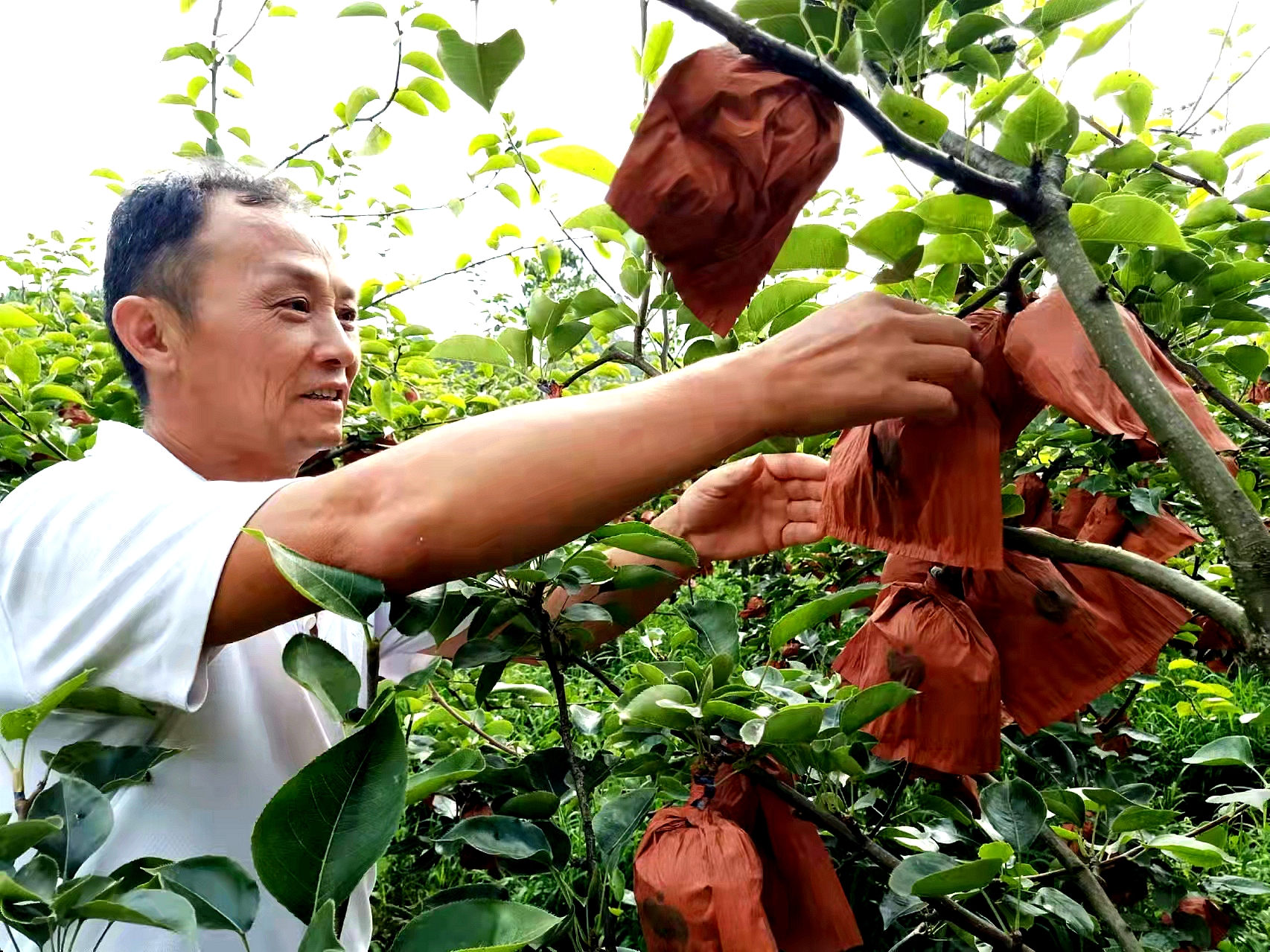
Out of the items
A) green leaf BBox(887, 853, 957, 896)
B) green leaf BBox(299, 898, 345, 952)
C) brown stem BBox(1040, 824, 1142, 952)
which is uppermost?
green leaf BBox(299, 898, 345, 952)

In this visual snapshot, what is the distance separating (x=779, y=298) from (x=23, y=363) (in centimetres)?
138

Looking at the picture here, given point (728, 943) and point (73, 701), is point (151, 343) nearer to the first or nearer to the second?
point (73, 701)

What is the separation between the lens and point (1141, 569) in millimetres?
665

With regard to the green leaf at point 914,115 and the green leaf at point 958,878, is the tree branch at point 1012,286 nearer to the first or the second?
the green leaf at point 914,115

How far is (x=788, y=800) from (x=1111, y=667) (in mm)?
296

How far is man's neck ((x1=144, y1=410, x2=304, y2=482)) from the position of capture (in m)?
1.07

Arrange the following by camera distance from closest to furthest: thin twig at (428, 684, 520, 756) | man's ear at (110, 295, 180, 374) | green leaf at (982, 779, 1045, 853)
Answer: green leaf at (982, 779, 1045, 853) → man's ear at (110, 295, 180, 374) → thin twig at (428, 684, 520, 756)

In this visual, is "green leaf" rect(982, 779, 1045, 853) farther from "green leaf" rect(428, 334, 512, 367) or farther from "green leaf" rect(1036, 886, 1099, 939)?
"green leaf" rect(428, 334, 512, 367)

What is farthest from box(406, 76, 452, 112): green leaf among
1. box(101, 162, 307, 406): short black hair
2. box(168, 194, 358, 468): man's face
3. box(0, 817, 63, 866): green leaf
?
box(0, 817, 63, 866): green leaf

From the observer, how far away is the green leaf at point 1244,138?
1.09 meters

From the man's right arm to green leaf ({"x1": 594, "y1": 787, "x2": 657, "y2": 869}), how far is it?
332mm

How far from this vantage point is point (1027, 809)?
2.86 feet

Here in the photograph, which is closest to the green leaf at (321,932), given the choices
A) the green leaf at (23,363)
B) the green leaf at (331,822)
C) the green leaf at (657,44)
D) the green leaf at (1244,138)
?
the green leaf at (331,822)

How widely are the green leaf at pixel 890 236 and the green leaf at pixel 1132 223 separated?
0.12 meters
